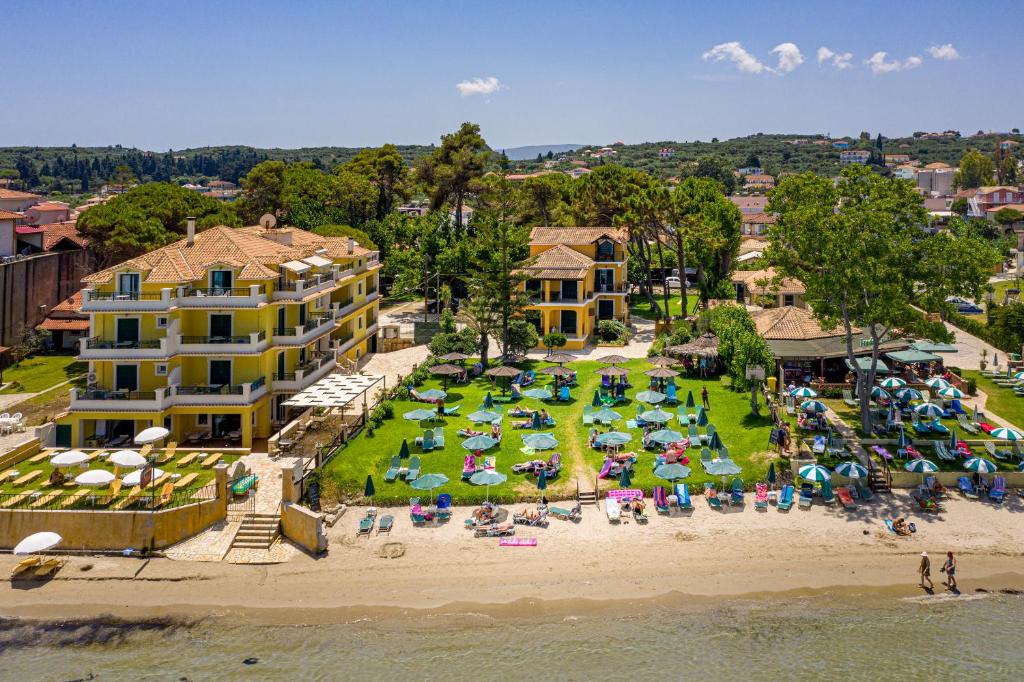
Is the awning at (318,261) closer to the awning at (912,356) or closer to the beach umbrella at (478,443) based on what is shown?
the beach umbrella at (478,443)

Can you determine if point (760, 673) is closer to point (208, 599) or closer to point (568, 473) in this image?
point (568, 473)

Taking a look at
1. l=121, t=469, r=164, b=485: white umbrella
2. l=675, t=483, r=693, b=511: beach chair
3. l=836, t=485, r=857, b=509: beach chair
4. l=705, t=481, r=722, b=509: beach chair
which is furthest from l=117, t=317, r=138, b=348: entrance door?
l=836, t=485, r=857, b=509: beach chair

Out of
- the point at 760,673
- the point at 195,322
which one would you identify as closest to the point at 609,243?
the point at 195,322

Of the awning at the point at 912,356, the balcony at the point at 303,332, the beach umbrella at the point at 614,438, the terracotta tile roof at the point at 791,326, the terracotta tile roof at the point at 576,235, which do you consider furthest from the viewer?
the terracotta tile roof at the point at 576,235

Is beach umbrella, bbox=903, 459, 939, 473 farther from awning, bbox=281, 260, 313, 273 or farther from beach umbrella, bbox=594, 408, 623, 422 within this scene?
awning, bbox=281, 260, 313, 273

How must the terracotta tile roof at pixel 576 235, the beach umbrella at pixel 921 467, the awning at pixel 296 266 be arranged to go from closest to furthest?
the beach umbrella at pixel 921 467 → the awning at pixel 296 266 → the terracotta tile roof at pixel 576 235

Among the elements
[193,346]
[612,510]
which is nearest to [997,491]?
[612,510]

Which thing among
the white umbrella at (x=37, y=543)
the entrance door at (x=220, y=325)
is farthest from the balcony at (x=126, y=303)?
the white umbrella at (x=37, y=543)

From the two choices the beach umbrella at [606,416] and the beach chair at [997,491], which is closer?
the beach chair at [997,491]
